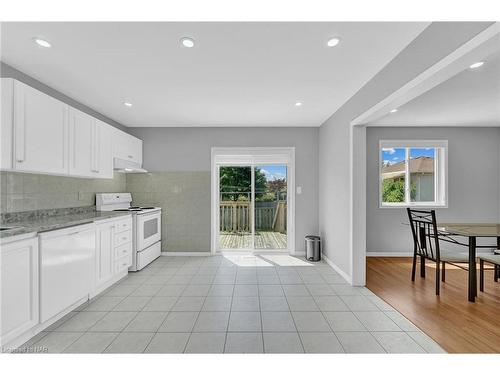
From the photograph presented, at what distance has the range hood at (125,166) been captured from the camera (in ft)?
12.2

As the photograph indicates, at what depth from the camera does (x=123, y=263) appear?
3.36 meters


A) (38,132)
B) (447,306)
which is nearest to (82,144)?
(38,132)

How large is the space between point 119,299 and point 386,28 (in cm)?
377

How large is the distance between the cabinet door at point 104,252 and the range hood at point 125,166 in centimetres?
110

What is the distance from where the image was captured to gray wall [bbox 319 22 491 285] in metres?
1.64

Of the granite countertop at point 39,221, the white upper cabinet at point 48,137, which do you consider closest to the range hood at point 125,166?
the white upper cabinet at point 48,137

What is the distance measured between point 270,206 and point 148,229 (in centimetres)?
232

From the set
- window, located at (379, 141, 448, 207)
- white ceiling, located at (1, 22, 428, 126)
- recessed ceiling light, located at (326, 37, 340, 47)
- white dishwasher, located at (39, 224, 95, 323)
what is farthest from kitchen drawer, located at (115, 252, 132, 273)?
window, located at (379, 141, 448, 207)

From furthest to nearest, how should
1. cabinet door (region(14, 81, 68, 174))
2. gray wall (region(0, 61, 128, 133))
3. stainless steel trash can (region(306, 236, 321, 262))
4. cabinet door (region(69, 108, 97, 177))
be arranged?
stainless steel trash can (region(306, 236, 321, 262)) → cabinet door (region(69, 108, 97, 177)) → gray wall (region(0, 61, 128, 133)) → cabinet door (region(14, 81, 68, 174))

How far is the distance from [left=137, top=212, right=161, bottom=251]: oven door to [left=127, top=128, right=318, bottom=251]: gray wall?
32 centimetres

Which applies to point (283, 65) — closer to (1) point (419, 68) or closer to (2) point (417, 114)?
(1) point (419, 68)

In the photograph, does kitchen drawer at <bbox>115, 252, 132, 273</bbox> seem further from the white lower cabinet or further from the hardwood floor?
the hardwood floor

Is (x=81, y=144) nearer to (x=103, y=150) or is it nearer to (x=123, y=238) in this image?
(x=103, y=150)

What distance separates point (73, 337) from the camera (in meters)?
2.05
